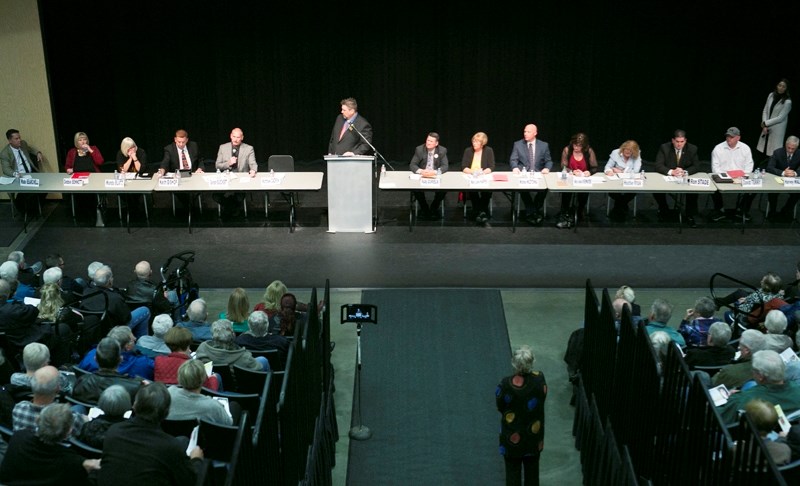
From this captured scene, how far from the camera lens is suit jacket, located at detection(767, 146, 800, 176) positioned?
464 inches

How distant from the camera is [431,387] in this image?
8141 millimetres

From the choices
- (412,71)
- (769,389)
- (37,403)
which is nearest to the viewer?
(37,403)

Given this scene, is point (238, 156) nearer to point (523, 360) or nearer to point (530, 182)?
point (530, 182)

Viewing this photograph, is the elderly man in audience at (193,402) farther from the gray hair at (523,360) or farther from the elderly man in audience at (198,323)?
the gray hair at (523,360)

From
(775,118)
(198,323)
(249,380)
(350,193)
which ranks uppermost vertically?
(775,118)

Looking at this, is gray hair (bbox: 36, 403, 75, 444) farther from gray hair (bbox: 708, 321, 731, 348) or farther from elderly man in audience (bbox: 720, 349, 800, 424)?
gray hair (bbox: 708, 321, 731, 348)

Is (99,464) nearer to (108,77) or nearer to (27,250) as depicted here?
(27,250)

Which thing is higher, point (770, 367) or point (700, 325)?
point (770, 367)

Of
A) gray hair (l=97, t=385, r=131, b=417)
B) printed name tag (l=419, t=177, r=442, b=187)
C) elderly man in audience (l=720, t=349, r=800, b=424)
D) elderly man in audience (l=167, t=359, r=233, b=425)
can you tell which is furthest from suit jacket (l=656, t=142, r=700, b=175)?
gray hair (l=97, t=385, r=131, b=417)

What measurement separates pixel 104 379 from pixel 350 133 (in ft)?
21.2

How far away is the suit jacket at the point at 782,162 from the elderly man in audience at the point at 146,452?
9.15 m

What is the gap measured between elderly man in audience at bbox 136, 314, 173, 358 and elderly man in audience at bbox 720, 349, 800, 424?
12.4 feet

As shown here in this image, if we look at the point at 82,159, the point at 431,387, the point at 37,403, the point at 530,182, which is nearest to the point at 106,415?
the point at 37,403

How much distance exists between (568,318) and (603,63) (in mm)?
5957
